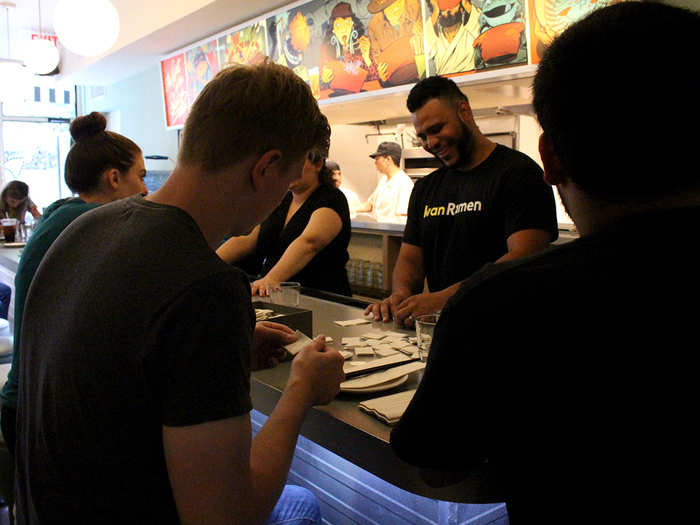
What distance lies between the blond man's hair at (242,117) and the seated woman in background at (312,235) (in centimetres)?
145

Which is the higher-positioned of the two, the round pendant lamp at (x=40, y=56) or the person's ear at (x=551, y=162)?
the round pendant lamp at (x=40, y=56)

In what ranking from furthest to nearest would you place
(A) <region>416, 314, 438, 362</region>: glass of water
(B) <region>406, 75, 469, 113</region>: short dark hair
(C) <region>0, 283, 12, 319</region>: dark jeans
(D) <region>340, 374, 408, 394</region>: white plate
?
(C) <region>0, 283, 12, 319</region>: dark jeans → (B) <region>406, 75, 469, 113</region>: short dark hair → (A) <region>416, 314, 438, 362</region>: glass of water → (D) <region>340, 374, 408, 394</region>: white plate

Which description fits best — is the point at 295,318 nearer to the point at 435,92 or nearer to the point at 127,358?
the point at 127,358

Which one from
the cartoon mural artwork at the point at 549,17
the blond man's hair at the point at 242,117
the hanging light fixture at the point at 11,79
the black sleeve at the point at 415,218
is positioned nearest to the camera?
the blond man's hair at the point at 242,117

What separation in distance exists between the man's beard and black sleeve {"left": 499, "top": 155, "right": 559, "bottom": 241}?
53.9 inches

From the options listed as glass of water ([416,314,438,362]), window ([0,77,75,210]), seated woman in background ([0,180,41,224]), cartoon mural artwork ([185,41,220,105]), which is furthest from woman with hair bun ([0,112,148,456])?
window ([0,77,75,210])

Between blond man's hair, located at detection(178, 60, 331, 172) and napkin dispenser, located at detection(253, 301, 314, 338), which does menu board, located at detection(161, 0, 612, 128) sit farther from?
blond man's hair, located at detection(178, 60, 331, 172)

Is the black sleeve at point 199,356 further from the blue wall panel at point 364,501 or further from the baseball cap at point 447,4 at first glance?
the baseball cap at point 447,4

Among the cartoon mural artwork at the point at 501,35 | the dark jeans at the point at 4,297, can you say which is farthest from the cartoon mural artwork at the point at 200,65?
the cartoon mural artwork at the point at 501,35

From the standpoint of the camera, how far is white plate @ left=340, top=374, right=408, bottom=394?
109 cm

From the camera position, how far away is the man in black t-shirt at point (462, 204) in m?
1.94

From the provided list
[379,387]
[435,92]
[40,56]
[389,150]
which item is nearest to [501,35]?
[435,92]

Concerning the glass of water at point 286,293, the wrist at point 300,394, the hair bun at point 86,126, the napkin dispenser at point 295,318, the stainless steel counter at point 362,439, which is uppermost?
the hair bun at point 86,126

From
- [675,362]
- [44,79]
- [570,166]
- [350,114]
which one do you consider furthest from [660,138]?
[44,79]
